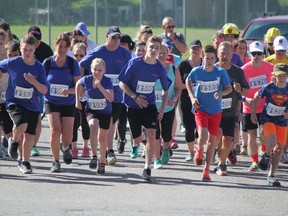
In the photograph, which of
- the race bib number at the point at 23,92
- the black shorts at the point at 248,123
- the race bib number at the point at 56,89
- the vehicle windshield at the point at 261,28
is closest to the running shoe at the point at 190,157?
the black shorts at the point at 248,123

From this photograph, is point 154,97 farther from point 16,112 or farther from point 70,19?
point 70,19

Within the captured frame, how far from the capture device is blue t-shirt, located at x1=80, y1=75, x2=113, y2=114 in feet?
42.8

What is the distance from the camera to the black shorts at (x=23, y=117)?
1275 centimetres

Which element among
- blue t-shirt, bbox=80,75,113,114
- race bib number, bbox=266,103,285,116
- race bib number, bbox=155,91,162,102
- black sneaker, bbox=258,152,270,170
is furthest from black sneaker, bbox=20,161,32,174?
race bib number, bbox=266,103,285,116

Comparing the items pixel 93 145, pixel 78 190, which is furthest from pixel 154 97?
pixel 78 190

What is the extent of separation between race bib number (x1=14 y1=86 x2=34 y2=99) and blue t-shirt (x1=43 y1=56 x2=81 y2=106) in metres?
0.37

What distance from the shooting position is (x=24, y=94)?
42.0 feet

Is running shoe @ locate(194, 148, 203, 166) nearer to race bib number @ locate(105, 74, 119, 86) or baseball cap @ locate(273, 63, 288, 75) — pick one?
baseball cap @ locate(273, 63, 288, 75)

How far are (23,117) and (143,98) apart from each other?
156cm

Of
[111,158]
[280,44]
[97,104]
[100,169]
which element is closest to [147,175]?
[100,169]

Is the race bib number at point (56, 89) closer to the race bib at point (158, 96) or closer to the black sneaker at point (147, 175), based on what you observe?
the race bib at point (158, 96)

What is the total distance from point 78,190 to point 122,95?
311 centimetres

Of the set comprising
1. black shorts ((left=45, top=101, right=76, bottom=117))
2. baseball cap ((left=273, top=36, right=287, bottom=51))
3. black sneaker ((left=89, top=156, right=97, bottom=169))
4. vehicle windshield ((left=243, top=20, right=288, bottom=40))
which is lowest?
black sneaker ((left=89, top=156, right=97, bottom=169))

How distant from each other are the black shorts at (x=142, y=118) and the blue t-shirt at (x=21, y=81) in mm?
1242
